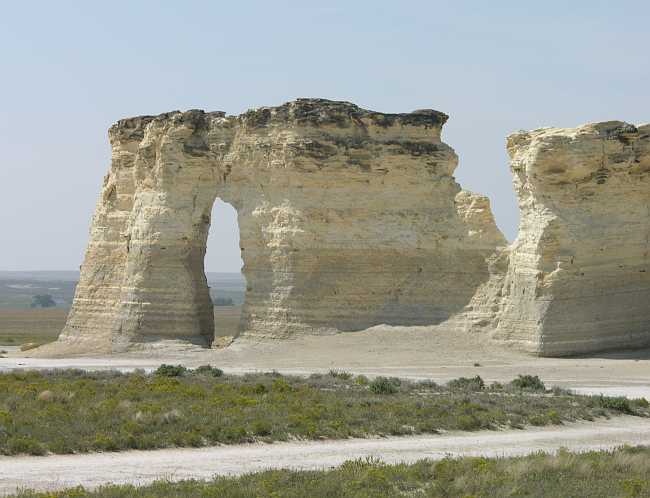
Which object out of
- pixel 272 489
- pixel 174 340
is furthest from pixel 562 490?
pixel 174 340

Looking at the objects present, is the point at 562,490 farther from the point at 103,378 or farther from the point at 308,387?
the point at 103,378

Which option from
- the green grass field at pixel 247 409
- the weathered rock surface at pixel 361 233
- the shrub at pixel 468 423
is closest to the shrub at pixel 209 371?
the green grass field at pixel 247 409

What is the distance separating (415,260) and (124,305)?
1011cm

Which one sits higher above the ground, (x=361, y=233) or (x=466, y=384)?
(x=361, y=233)

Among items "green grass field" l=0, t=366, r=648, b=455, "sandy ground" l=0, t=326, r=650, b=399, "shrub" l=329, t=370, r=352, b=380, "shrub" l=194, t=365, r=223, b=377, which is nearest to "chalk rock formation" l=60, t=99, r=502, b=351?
"sandy ground" l=0, t=326, r=650, b=399

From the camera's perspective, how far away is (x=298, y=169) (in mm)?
34062

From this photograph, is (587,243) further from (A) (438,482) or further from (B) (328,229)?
(A) (438,482)

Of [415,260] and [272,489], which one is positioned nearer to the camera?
[272,489]

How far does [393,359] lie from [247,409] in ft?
44.5

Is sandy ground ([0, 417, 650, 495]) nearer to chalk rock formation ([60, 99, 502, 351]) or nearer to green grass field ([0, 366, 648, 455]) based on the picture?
green grass field ([0, 366, 648, 455])

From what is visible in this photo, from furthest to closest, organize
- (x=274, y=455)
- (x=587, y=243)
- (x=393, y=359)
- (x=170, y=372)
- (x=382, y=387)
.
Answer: (x=393, y=359) → (x=587, y=243) → (x=170, y=372) → (x=382, y=387) → (x=274, y=455)

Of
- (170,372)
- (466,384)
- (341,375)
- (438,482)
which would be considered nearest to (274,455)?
(438,482)

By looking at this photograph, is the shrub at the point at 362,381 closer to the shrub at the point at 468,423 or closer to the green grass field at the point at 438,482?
the shrub at the point at 468,423

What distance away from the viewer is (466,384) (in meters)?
24.4
